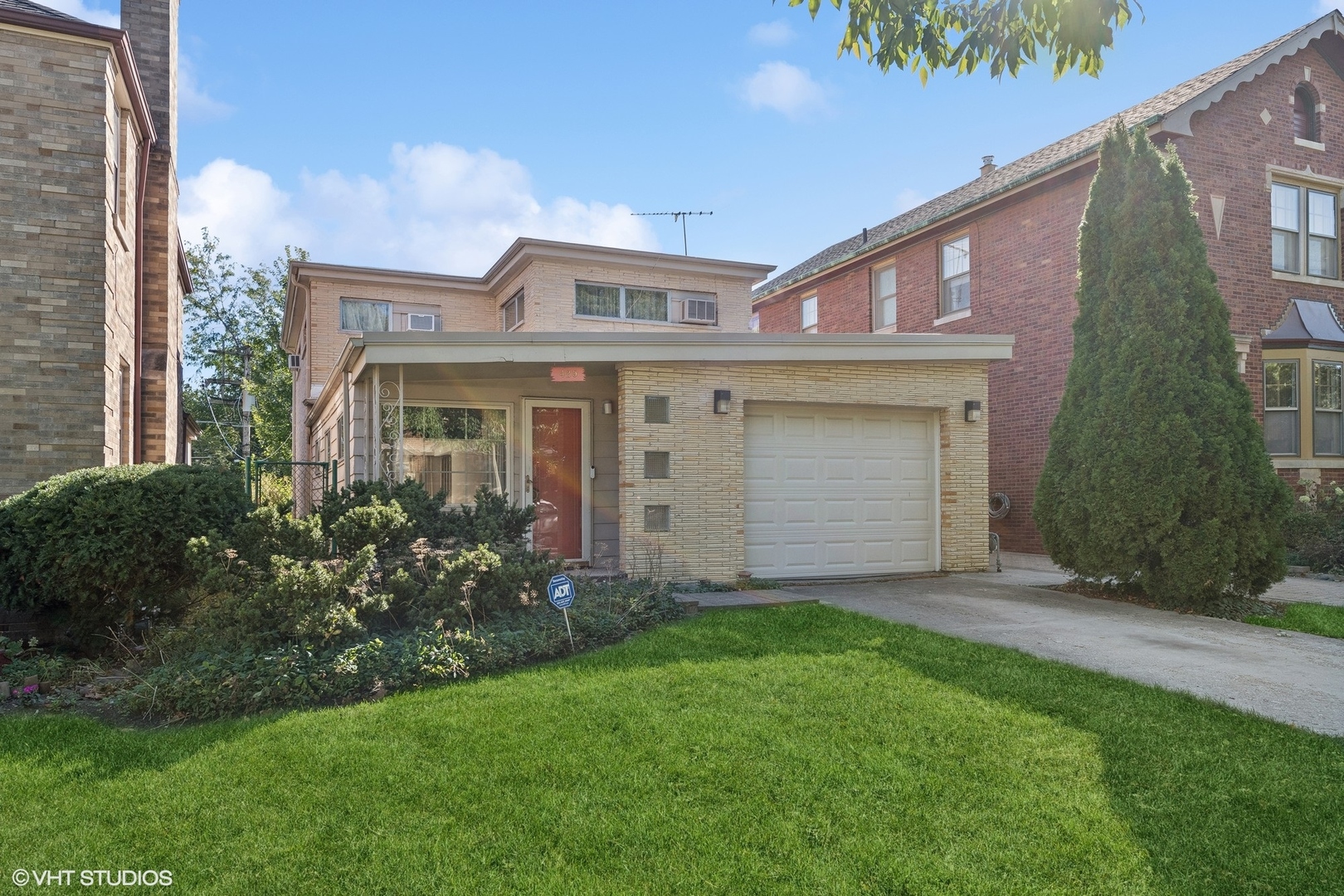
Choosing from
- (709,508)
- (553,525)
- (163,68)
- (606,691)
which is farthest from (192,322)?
(606,691)

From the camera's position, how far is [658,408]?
9.66 m

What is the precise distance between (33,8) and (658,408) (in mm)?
7553

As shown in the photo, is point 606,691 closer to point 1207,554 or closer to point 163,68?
point 1207,554

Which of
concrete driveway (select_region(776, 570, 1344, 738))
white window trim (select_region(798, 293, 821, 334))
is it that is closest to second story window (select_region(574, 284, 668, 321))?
white window trim (select_region(798, 293, 821, 334))

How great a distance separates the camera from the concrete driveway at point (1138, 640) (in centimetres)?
534

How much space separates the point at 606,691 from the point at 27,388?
264 inches

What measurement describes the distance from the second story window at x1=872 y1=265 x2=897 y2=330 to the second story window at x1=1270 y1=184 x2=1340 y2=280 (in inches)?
265

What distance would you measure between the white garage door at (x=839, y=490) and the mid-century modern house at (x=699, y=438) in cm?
2

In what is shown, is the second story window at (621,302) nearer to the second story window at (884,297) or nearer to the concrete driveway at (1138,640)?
the second story window at (884,297)

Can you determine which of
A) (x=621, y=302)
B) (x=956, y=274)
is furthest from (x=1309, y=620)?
(x=621, y=302)

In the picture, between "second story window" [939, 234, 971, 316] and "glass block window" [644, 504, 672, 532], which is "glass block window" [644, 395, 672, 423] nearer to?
"glass block window" [644, 504, 672, 532]

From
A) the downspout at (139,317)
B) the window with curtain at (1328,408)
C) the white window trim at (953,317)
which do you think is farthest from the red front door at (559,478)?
the window with curtain at (1328,408)

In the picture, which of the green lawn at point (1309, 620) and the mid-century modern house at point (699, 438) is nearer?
the green lawn at point (1309, 620)

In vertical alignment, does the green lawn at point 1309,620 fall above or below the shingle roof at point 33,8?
below
